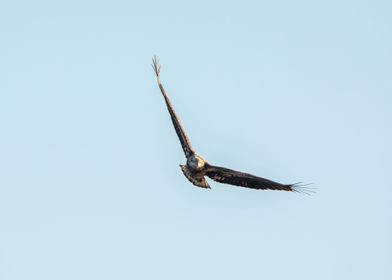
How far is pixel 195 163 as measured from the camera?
5369 cm

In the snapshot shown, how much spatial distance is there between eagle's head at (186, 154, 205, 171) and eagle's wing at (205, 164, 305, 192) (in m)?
0.39

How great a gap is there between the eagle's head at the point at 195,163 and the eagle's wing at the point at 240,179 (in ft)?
1.26

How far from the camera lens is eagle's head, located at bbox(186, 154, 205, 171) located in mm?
53688

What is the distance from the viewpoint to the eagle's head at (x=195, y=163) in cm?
5369

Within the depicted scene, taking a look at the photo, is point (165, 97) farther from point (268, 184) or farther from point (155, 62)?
point (268, 184)

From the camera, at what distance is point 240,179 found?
179 feet

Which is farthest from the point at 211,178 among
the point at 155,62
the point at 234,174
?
the point at 155,62

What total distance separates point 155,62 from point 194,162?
20.0ft

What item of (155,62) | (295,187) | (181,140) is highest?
(155,62)

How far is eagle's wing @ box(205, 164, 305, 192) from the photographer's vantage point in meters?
53.7

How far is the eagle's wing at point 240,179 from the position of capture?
53.7m

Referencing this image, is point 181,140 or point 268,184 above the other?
point 181,140

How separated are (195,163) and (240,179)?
98.7 inches

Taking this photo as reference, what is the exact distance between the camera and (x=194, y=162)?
53.7m
